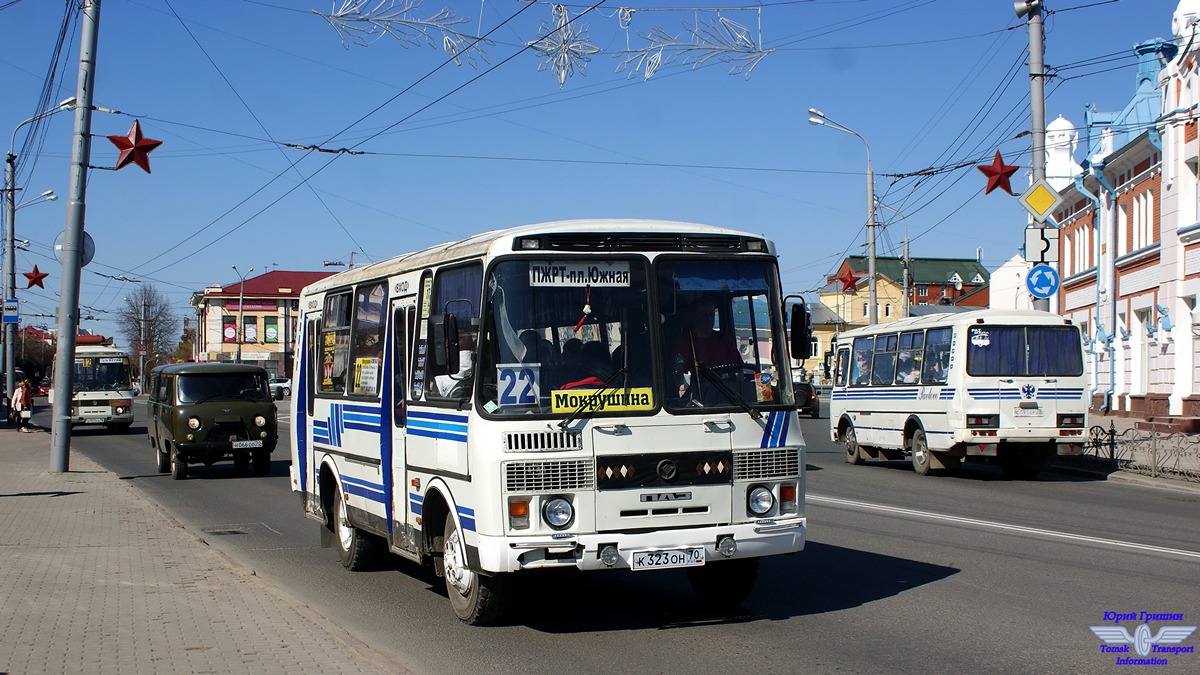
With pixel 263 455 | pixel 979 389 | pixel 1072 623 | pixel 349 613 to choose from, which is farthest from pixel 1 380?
pixel 1072 623

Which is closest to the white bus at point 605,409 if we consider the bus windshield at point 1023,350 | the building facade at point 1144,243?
the bus windshield at point 1023,350

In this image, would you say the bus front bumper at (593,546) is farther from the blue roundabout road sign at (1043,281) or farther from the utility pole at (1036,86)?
the utility pole at (1036,86)

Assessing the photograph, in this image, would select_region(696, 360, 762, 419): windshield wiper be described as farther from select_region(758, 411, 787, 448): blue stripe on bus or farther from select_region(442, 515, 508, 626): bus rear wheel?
select_region(442, 515, 508, 626): bus rear wheel

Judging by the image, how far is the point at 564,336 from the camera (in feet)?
25.7

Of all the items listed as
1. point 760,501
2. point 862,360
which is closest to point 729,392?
point 760,501

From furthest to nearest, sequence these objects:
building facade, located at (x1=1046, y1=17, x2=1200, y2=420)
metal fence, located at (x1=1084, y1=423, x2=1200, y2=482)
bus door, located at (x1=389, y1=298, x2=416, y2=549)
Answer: building facade, located at (x1=1046, y1=17, x2=1200, y2=420), metal fence, located at (x1=1084, y1=423, x2=1200, y2=482), bus door, located at (x1=389, y1=298, x2=416, y2=549)

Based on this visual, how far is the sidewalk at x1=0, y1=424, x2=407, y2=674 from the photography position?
6992 millimetres

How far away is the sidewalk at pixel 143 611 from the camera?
275 inches

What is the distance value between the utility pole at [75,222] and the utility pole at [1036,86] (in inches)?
650

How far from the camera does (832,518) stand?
14.5 meters

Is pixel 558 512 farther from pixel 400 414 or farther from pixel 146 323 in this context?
pixel 146 323

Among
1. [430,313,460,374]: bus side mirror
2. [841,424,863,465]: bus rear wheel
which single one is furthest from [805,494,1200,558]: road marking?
[841,424,863,465]: bus rear wheel

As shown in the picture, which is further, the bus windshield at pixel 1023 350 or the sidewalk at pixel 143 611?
the bus windshield at pixel 1023 350

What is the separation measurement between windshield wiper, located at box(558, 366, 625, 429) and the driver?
409 mm
